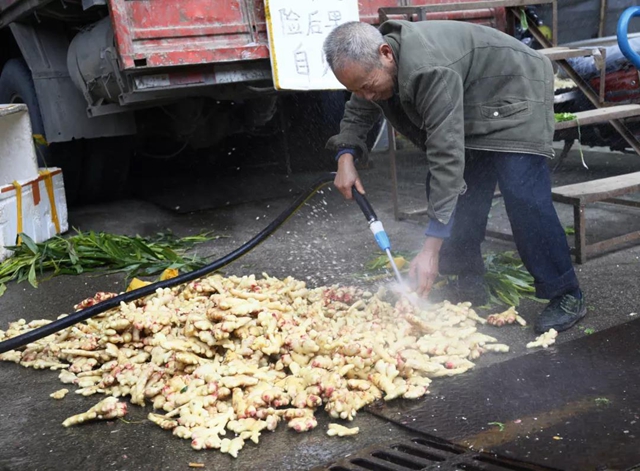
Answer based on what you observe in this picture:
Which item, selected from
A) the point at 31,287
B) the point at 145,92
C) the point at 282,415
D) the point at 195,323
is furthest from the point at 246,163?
the point at 282,415

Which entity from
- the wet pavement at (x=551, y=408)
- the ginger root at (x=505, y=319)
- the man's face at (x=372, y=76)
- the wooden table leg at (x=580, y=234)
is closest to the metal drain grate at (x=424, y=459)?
the wet pavement at (x=551, y=408)

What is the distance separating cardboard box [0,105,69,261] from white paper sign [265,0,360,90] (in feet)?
6.68

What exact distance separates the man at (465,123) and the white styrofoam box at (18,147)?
304cm

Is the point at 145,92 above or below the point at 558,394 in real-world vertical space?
above

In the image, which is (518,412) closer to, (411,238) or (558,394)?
(558,394)

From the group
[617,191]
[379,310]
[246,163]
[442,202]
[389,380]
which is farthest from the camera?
[246,163]

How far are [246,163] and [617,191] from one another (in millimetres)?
5030

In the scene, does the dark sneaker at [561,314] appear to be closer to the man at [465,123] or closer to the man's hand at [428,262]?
the man at [465,123]

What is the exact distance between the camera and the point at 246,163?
8.76 metres

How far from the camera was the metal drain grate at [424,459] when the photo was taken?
2.45 meters

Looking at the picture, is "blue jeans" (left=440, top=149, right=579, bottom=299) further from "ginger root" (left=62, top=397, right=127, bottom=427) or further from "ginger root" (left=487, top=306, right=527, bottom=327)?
"ginger root" (left=62, top=397, right=127, bottom=427)

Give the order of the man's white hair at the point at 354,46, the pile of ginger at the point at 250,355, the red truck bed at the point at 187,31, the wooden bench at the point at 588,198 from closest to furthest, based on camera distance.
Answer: the pile of ginger at the point at 250,355
the man's white hair at the point at 354,46
the wooden bench at the point at 588,198
the red truck bed at the point at 187,31

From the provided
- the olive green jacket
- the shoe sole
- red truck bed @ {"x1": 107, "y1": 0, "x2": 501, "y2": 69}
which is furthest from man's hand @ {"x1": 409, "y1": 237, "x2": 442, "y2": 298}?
red truck bed @ {"x1": 107, "y1": 0, "x2": 501, "y2": 69}

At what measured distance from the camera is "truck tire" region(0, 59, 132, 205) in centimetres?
667
